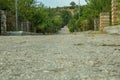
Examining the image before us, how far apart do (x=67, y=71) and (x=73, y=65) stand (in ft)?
1.31

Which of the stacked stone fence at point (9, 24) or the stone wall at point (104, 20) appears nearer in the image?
the stacked stone fence at point (9, 24)

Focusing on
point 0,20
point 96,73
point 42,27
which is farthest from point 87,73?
point 42,27

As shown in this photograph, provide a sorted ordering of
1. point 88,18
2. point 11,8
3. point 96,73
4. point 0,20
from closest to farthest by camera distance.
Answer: point 96,73 < point 0,20 < point 11,8 < point 88,18

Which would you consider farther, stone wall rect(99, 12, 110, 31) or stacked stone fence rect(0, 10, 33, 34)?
stone wall rect(99, 12, 110, 31)

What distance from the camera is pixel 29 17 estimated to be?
109ft

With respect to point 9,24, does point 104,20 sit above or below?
above

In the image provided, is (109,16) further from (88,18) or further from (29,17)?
(29,17)

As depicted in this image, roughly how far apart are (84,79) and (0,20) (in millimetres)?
15900

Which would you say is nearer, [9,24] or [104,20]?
[104,20]

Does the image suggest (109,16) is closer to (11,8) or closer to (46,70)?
(11,8)

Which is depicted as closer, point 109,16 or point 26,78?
point 26,78

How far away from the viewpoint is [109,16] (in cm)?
1880

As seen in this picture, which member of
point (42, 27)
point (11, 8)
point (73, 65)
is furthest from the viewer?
point (42, 27)

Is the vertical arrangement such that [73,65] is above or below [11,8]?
below
